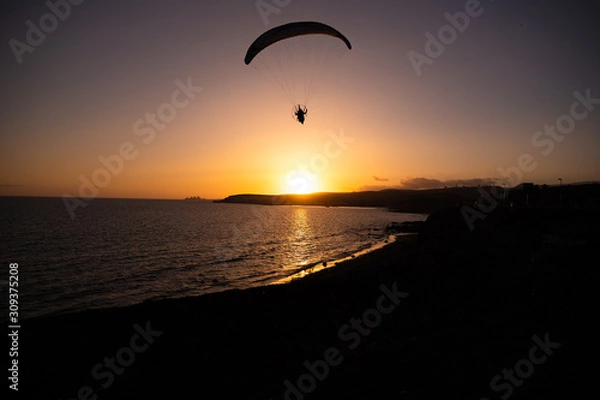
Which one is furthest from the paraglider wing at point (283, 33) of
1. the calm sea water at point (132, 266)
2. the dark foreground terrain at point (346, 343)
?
the calm sea water at point (132, 266)

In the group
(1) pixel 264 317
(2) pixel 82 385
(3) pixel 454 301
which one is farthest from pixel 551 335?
(2) pixel 82 385

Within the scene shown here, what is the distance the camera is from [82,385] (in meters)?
9.37

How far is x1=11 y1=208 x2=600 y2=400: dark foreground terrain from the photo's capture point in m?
8.82

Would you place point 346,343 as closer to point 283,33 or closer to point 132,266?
point 283,33

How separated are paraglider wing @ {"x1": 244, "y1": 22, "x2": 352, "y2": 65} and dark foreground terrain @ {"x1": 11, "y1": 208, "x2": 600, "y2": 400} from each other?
1522cm

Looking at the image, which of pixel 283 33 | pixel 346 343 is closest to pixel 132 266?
pixel 283 33

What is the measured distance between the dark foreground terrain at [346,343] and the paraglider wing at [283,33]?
50.0ft

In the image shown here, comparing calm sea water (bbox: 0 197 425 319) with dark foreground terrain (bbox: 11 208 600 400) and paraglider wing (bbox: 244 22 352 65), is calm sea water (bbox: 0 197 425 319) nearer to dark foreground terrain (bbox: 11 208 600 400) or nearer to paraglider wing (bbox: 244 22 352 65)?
dark foreground terrain (bbox: 11 208 600 400)

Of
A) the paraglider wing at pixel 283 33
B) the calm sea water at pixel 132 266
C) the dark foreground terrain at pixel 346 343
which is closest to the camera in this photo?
the dark foreground terrain at pixel 346 343

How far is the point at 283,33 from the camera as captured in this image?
Answer: 66.9 feet

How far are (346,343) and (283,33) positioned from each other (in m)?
17.9

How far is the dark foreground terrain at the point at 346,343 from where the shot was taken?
8.82 metres

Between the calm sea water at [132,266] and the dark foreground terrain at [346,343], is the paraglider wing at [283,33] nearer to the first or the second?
the dark foreground terrain at [346,343]

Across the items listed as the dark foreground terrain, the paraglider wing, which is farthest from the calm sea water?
the paraglider wing
